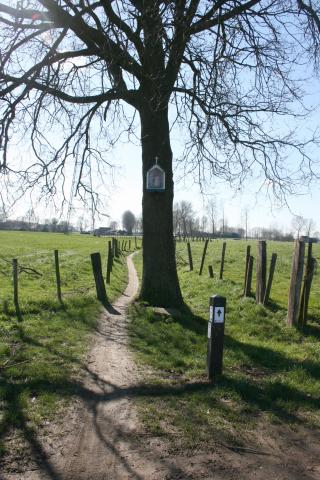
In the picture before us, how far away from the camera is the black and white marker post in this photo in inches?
237

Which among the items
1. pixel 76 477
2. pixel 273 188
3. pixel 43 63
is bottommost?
pixel 76 477

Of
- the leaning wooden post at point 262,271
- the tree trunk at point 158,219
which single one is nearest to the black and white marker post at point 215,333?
the tree trunk at point 158,219

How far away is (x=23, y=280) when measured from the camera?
16328 millimetres

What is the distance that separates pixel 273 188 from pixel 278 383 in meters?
7.01

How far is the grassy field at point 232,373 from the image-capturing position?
4871 millimetres

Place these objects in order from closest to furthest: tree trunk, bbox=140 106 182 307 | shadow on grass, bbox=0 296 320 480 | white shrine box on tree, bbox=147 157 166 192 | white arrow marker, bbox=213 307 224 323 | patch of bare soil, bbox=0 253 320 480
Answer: patch of bare soil, bbox=0 253 320 480 → shadow on grass, bbox=0 296 320 480 → white arrow marker, bbox=213 307 224 323 → white shrine box on tree, bbox=147 157 166 192 → tree trunk, bbox=140 106 182 307

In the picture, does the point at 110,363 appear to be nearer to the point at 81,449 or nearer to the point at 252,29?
the point at 81,449

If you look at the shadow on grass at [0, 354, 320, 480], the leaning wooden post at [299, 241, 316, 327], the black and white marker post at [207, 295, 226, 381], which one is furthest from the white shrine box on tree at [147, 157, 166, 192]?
the shadow on grass at [0, 354, 320, 480]

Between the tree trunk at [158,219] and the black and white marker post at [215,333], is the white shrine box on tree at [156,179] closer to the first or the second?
the tree trunk at [158,219]

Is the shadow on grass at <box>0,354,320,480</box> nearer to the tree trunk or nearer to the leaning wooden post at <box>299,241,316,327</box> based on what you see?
the leaning wooden post at <box>299,241,316,327</box>

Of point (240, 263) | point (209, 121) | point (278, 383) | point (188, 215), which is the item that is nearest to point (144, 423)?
point (278, 383)

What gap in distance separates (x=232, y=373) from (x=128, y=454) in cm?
275

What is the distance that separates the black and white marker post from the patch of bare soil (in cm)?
133

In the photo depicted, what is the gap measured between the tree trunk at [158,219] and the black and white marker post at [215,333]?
16.3 ft
